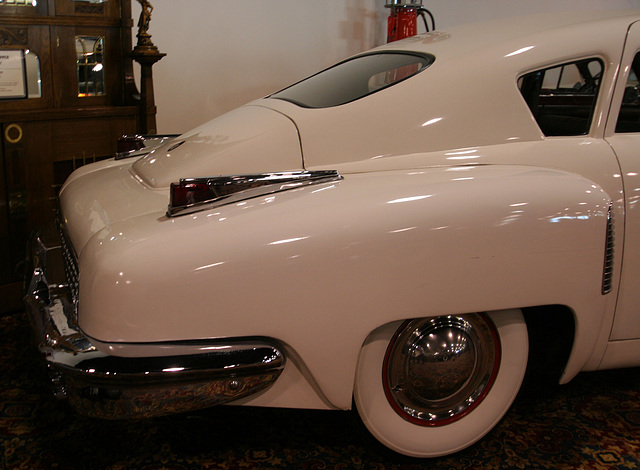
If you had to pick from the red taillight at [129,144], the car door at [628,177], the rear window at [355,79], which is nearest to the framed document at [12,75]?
the red taillight at [129,144]

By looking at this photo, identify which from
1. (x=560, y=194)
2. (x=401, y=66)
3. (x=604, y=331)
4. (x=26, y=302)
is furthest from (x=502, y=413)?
(x=26, y=302)

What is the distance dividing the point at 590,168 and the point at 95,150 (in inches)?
81.7

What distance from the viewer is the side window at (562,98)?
181cm

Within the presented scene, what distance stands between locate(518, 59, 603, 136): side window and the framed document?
6.52 ft

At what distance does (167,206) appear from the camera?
5.00ft

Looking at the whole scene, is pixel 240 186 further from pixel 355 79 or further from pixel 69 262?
pixel 355 79

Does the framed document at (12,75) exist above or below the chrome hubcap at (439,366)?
above

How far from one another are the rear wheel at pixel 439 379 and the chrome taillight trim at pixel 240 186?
410mm

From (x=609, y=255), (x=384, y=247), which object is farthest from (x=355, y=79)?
(x=609, y=255)

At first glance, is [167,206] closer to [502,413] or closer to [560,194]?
[560,194]

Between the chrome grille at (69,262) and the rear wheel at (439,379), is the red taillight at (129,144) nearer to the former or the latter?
the chrome grille at (69,262)

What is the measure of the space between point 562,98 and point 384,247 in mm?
972

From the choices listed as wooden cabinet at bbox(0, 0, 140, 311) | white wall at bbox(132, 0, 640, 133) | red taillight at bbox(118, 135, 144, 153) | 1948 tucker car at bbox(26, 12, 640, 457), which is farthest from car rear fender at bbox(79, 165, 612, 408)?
white wall at bbox(132, 0, 640, 133)

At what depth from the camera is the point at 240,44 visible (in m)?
4.05
